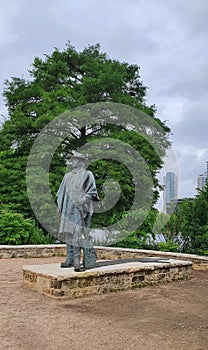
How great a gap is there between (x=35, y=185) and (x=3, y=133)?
253cm

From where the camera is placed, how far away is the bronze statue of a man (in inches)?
216

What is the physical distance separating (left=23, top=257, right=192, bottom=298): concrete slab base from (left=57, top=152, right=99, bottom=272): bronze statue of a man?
243 millimetres

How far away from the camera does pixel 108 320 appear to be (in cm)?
400

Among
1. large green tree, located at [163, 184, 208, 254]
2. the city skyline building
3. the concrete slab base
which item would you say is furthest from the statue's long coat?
the city skyline building

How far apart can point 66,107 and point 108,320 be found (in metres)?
8.48

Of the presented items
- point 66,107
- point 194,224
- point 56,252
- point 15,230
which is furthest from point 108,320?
point 66,107

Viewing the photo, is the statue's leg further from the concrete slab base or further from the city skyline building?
the city skyline building

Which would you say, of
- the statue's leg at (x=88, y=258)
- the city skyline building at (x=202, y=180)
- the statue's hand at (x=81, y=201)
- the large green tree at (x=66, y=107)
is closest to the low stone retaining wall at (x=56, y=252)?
the large green tree at (x=66, y=107)

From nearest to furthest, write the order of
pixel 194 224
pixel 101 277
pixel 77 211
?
pixel 101 277 < pixel 77 211 < pixel 194 224

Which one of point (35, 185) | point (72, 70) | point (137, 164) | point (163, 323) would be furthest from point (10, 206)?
point (163, 323)

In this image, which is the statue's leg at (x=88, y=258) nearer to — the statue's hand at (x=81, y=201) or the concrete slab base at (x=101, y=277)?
the concrete slab base at (x=101, y=277)

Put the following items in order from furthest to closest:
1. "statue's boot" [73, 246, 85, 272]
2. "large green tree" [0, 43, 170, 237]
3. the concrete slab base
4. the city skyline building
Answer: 1. "large green tree" [0, 43, 170, 237]
2. the city skyline building
3. "statue's boot" [73, 246, 85, 272]
4. the concrete slab base

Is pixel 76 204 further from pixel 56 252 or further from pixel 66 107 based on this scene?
pixel 66 107

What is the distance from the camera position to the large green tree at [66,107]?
445 inches
